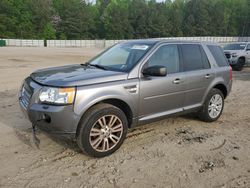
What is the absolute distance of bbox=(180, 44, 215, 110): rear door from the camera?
17.2ft

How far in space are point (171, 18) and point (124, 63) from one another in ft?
288

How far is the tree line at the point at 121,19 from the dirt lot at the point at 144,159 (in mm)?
67691

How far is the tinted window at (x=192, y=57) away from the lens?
17.3 feet

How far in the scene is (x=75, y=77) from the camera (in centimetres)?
411

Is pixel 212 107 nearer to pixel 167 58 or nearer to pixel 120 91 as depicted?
pixel 167 58

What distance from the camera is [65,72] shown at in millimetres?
4496

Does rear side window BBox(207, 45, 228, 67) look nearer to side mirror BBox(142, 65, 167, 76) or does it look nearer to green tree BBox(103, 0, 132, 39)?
side mirror BBox(142, 65, 167, 76)

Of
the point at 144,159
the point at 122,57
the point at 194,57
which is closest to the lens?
the point at 144,159

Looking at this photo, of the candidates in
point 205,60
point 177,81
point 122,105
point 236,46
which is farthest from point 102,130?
point 236,46

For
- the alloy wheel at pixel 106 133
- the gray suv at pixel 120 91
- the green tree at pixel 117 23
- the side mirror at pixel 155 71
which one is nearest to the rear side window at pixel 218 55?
the gray suv at pixel 120 91

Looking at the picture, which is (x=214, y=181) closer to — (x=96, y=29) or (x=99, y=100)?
(x=99, y=100)

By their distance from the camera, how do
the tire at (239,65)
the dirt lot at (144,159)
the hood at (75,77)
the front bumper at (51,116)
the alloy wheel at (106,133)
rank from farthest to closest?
the tire at (239,65), the alloy wheel at (106,133), the hood at (75,77), the front bumper at (51,116), the dirt lot at (144,159)

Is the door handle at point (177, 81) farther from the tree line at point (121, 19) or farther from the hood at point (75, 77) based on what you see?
the tree line at point (121, 19)

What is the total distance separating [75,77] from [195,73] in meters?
2.39
